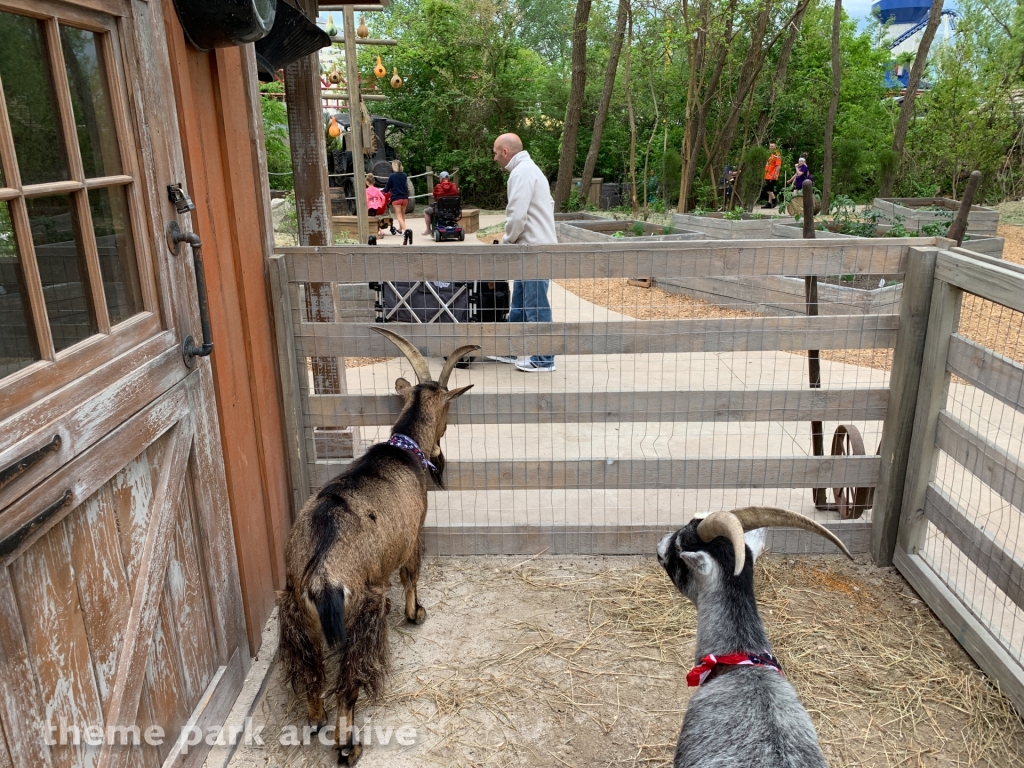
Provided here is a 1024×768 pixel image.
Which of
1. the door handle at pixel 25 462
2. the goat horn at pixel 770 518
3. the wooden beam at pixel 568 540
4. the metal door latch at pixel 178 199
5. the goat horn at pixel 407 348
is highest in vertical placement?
the metal door latch at pixel 178 199

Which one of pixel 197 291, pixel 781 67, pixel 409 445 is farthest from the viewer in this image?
pixel 781 67

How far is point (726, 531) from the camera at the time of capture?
2.41m

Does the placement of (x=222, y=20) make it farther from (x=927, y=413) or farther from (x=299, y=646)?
(x=927, y=413)

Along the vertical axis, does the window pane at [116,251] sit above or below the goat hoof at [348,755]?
above

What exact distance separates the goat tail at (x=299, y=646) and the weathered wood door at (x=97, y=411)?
1.03ft

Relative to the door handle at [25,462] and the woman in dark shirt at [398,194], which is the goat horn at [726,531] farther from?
the woman in dark shirt at [398,194]

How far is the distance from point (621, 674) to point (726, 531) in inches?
50.2

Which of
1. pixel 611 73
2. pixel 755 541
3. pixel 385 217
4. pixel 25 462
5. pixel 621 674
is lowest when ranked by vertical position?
pixel 621 674

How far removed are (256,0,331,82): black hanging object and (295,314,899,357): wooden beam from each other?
4.40 ft

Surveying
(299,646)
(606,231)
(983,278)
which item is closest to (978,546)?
(983,278)

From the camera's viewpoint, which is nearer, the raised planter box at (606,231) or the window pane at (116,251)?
the window pane at (116,251)

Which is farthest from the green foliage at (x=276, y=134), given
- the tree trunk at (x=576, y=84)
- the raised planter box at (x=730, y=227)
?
the raised planter box at (x=730, y=227)

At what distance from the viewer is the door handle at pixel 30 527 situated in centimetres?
173

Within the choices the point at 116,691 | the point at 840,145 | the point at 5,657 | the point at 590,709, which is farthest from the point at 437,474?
the point at 840,145
